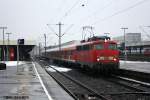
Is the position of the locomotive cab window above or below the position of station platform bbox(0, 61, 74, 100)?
above

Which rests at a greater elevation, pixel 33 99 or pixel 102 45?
pixel 102 45

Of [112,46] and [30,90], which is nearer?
[30,90]

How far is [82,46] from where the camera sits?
37.4m

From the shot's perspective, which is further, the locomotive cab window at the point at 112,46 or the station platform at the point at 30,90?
the locomotive cab window at the point at 112,46

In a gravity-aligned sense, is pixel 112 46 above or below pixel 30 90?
→ above

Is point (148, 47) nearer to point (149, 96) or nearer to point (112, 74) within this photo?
point (112, 74)

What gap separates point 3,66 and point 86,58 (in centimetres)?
1461

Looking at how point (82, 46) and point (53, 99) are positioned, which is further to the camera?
point (82, 46)

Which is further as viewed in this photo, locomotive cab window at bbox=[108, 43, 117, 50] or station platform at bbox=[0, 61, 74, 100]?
locomotive cab window at bbox=[108, 43, 117, 50]

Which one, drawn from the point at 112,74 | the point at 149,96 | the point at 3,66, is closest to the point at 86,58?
the point at 112,74

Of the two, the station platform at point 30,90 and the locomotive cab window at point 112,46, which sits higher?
the locomotive cab window at point 112,46

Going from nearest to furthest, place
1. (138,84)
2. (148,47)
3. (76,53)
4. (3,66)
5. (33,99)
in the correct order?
(33,99), (138,84), (76,53), (3,66), (148,47)

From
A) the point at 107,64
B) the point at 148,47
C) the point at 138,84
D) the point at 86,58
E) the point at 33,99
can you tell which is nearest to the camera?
the point at 33,99

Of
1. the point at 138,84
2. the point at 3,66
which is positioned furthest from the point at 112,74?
the point at 3,66
